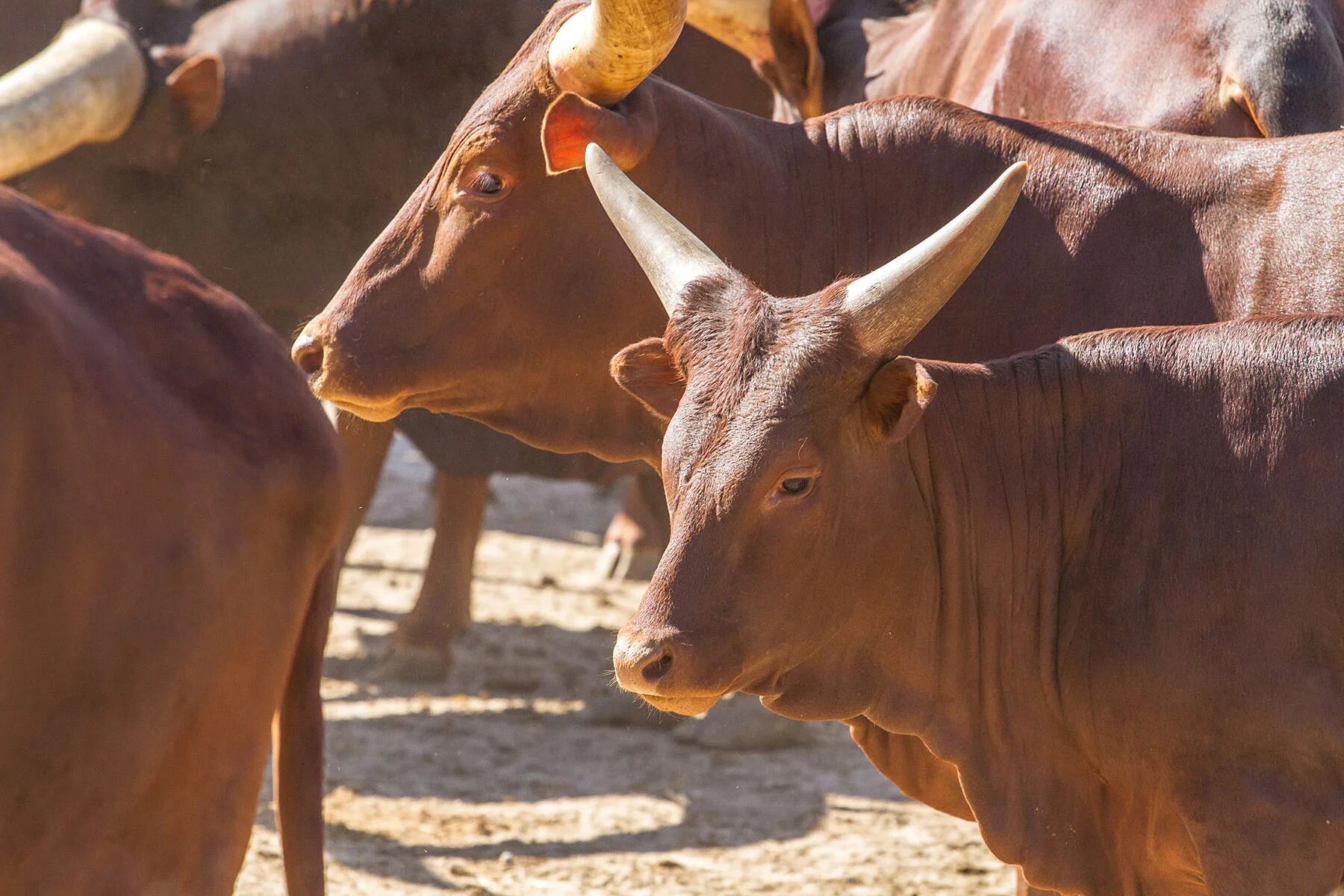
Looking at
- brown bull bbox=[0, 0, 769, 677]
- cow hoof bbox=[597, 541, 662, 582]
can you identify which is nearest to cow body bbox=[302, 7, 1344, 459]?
brown bull bbox=[0, 0, 769, 677]

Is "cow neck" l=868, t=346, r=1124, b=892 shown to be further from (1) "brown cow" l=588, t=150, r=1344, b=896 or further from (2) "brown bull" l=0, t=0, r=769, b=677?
(2) "brown bull" l=0, t=0, r=769, b=677

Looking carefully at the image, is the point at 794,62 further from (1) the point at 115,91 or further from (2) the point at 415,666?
(2) the point at 415,666

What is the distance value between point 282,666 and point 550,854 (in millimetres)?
2963

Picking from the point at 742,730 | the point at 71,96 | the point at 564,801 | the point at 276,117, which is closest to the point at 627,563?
the point at 742,730

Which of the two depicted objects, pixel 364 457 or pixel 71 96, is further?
pixel 364 457

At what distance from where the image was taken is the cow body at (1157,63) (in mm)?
4395

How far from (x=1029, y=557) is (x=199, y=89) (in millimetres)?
4049

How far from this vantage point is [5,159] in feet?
18.9

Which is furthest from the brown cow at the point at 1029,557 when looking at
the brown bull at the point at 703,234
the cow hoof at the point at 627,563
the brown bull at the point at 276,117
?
the cow hoof at the point at 627,563

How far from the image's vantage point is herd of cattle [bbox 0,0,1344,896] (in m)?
2.46

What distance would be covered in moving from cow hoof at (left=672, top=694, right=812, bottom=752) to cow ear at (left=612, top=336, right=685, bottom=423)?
312 centimetres

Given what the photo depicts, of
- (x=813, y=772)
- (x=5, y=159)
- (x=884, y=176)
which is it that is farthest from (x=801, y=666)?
(x=5, y=159)

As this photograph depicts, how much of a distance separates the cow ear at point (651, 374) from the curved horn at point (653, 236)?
0.10 m

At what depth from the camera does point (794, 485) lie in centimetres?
329
